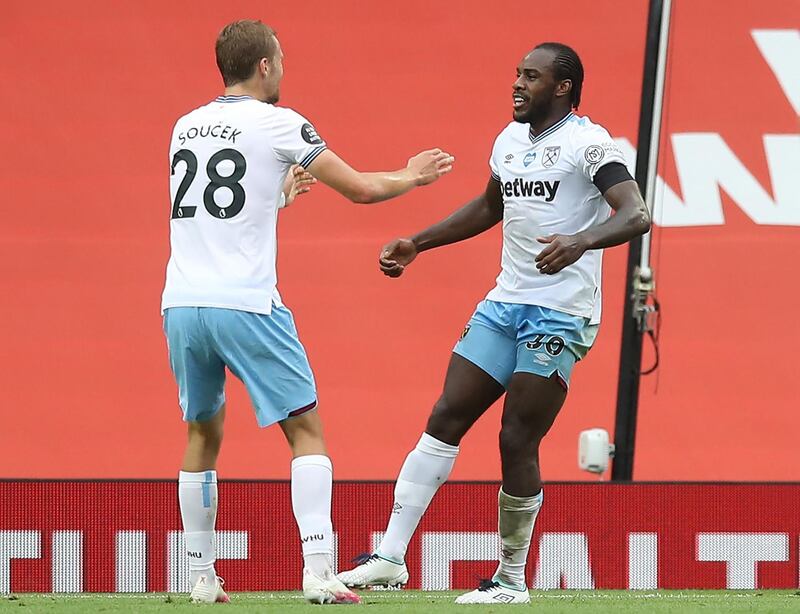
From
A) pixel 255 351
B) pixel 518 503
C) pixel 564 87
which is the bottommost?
pixel 518 503

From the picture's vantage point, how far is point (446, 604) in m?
4.41

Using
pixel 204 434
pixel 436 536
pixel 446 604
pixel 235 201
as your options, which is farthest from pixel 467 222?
pixel 436 536

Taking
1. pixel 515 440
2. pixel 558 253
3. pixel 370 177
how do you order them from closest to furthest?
pixel 558 253 < pixel 370 177 < pixel 515 440

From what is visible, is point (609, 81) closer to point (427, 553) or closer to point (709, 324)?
point (709, 324)

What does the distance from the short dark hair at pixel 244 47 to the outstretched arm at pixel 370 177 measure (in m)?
0.34

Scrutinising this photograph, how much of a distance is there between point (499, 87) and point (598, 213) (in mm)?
3654

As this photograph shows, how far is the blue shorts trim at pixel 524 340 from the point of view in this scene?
4.57 m

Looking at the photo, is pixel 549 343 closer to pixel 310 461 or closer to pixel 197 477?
pixel 310 461

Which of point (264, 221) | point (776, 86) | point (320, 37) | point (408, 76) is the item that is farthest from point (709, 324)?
point (264, 221)

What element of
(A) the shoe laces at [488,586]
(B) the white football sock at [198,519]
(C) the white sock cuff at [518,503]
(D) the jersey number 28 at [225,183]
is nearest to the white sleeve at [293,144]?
(D) the jersey number 28 at [225,183]

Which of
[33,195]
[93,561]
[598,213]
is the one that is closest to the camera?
[598,213]

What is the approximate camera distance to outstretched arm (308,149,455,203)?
423 centimetres

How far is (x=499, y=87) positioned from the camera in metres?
8.17

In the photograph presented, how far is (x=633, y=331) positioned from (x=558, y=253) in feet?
9.83
